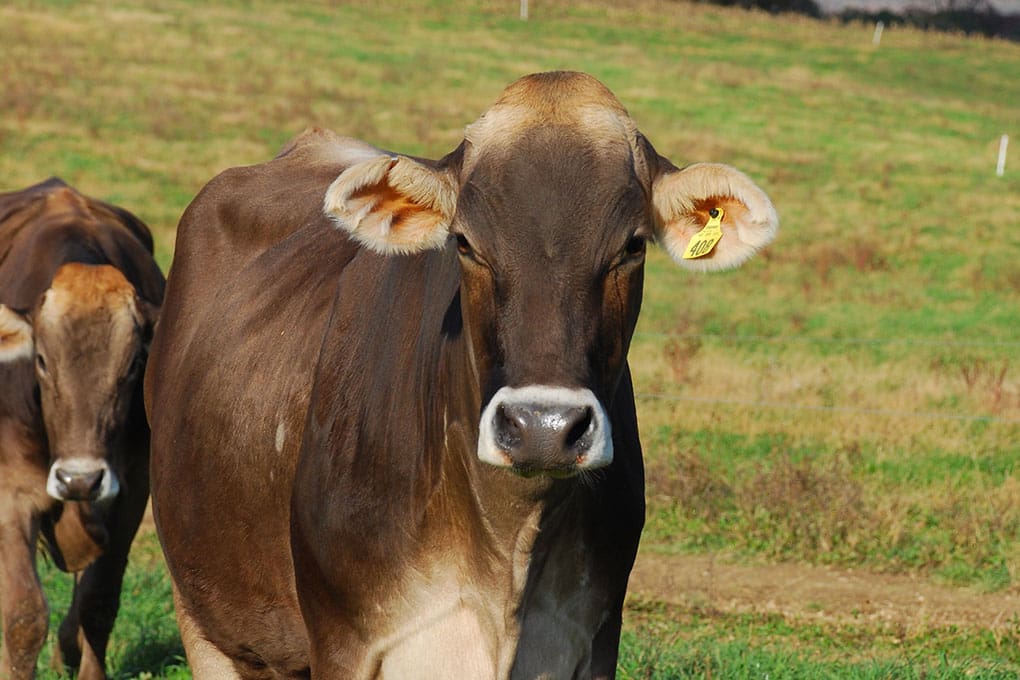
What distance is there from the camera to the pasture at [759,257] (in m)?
7.70

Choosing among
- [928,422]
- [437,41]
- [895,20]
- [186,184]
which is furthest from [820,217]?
[895,20]

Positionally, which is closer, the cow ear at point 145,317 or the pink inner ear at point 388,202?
the pink inner ear at point 388,202

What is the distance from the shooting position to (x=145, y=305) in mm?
7488

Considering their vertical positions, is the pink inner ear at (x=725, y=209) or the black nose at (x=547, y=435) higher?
the pink inner ear at (x=725, y=209)

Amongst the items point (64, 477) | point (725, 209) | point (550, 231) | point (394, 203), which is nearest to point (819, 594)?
point (64, 477)

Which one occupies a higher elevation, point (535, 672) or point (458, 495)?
point (458, 495)

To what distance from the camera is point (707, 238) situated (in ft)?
11.7

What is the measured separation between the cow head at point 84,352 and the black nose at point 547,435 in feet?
14.5

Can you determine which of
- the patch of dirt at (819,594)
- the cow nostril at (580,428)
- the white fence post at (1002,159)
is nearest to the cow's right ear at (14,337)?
the patch of dirt at (819,594)

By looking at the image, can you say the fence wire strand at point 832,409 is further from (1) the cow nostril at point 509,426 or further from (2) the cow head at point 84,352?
(1) the cow nostril at point 509,426

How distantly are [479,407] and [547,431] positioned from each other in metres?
0.59

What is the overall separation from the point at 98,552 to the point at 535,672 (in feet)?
13.1

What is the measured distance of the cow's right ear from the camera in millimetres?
7262

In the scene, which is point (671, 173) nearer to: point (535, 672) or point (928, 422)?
point (535, 672)
